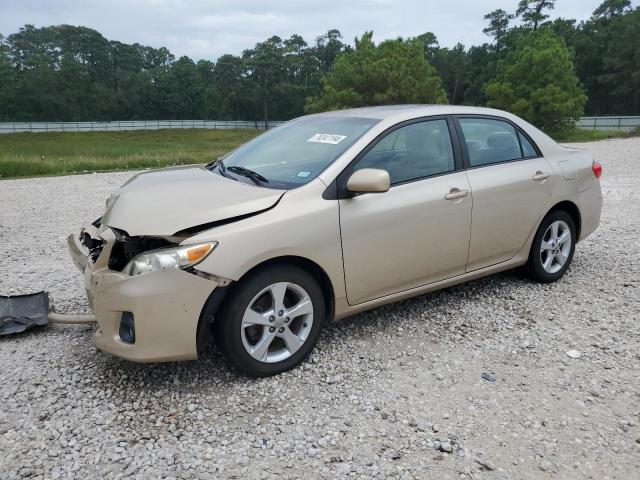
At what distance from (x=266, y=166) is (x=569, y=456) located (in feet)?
8.80

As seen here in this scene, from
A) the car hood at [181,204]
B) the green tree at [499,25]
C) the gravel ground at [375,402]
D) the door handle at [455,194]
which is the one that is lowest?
the gravel ground at [375,402]

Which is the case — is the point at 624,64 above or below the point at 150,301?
above

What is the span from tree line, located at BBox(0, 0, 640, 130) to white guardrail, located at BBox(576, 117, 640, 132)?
244 inches

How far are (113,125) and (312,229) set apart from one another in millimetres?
83377

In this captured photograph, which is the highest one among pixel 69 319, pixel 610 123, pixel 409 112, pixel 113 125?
pixel 113 125

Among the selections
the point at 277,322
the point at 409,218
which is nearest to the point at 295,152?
the point at 409,218

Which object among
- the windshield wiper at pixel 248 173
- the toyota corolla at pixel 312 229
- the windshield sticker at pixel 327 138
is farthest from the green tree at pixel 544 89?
the windshield wiper at pixel 248 173

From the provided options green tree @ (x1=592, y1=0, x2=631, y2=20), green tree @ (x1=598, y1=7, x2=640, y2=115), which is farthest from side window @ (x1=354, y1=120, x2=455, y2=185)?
green tree @ (x1=592, y1=0, x2=631, y2=20)

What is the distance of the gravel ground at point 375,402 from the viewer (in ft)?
8.14

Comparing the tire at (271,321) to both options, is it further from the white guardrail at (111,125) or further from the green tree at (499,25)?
the green tree at (499,25)

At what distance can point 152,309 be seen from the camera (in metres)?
2.79

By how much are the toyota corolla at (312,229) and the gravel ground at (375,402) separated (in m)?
0.32

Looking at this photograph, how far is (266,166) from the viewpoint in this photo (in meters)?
3.79

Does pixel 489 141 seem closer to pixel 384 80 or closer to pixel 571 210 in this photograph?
pixel 571 210
